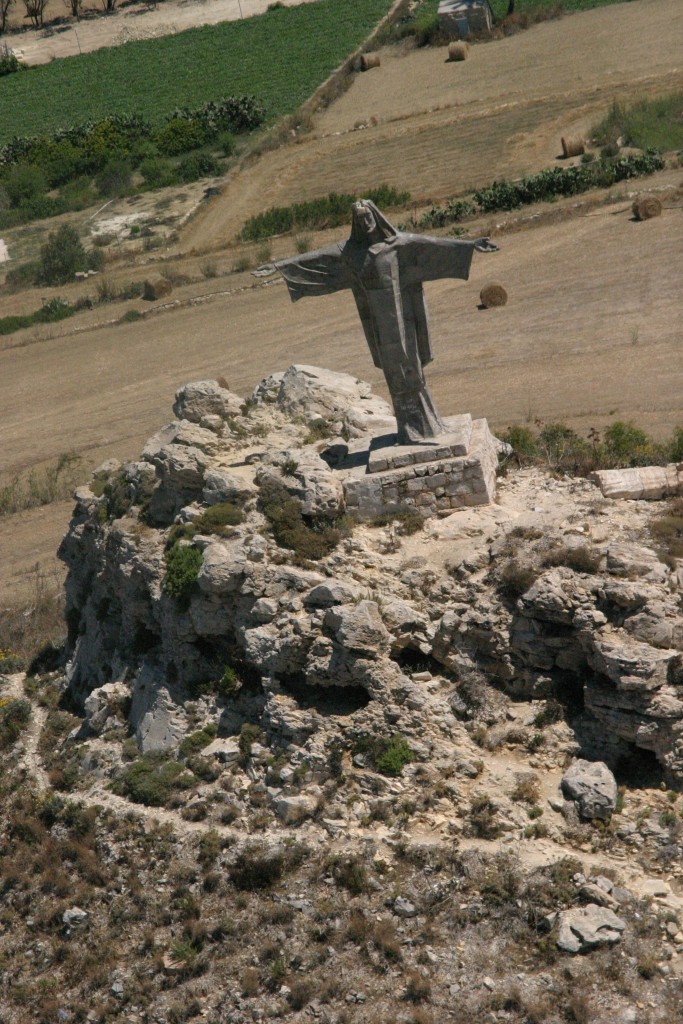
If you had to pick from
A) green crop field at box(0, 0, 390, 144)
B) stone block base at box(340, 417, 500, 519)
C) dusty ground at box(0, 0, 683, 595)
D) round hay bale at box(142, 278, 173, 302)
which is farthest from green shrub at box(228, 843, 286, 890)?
green crop field at box(0, 0, 390, 144)

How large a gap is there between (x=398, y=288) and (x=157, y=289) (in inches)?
1150

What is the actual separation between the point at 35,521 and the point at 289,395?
11.2m

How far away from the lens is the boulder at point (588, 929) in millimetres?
13828

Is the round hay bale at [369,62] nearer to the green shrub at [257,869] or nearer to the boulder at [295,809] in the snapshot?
the boulder at [295,809]

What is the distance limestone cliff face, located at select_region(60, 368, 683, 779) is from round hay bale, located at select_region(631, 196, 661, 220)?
2256cm

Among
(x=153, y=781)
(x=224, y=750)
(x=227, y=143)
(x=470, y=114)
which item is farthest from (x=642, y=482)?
(x=227, y=143)

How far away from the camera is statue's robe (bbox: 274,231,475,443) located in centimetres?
1797

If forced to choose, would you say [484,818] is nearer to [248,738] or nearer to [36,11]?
[248,738]

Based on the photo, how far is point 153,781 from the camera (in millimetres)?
17516

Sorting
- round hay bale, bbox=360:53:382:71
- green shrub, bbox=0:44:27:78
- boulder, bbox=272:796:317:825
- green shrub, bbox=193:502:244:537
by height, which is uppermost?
green shrub, bbox=0:44:27:78

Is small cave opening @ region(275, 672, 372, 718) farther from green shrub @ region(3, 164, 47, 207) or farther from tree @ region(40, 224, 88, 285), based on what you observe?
green shrub @ region(3, 164, 47, 207)

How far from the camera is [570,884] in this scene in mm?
14461

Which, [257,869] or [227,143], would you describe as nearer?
[257,869]

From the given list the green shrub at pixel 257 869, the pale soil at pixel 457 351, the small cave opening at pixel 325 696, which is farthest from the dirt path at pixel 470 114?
the green shrub at pixel 257 869
